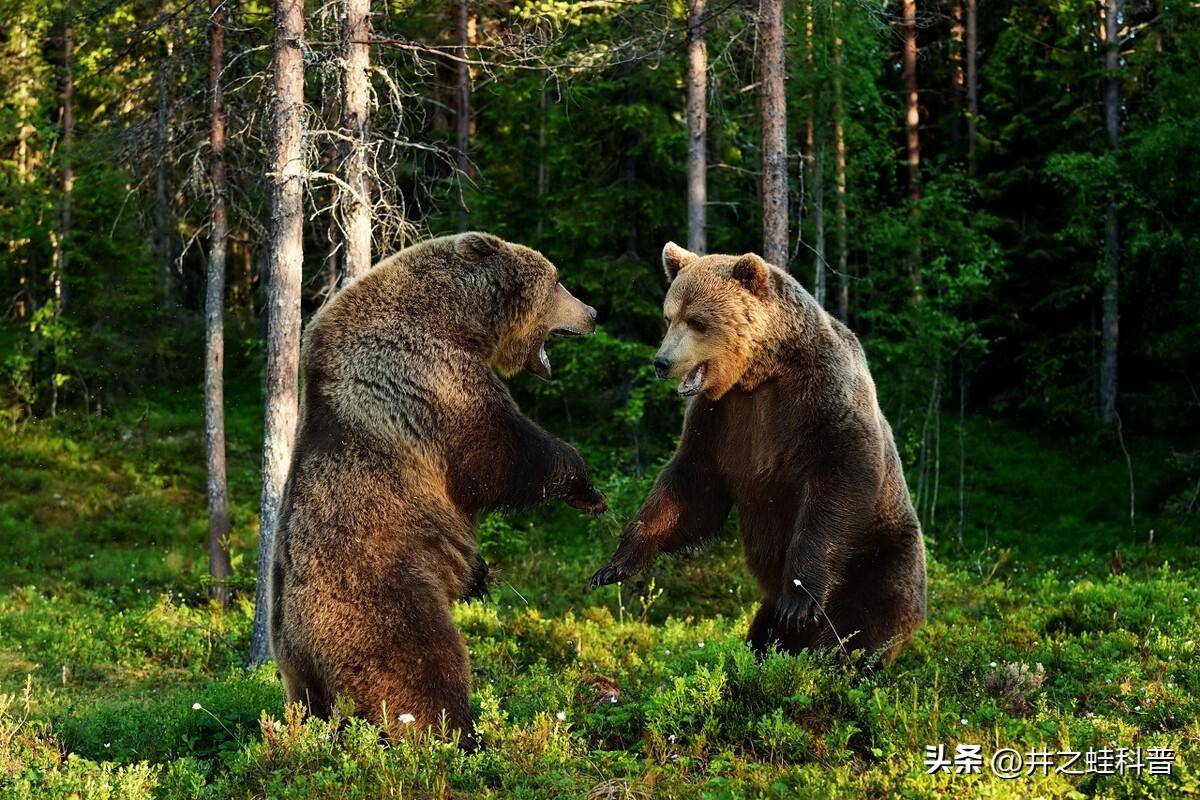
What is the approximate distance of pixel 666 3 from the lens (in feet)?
53.3

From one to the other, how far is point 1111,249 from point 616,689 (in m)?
21.7

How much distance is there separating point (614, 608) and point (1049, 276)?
1871cm

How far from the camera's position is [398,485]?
17.7 ft

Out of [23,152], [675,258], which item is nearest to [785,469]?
[675,258]

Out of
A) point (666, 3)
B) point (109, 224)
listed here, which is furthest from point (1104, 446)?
point (109, 224)

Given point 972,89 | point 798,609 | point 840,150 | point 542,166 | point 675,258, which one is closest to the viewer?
point 798,609

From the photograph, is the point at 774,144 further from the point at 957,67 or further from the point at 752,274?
the point at 957,67

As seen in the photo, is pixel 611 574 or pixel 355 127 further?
pixel 355 127

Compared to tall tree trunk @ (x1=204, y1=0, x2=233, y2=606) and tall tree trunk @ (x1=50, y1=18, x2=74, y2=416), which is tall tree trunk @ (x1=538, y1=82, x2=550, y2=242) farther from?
tall tree trunk @ (x1=50, y1=18, x2=74, y2=416)

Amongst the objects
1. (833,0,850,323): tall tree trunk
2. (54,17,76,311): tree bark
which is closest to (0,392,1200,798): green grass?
(54,17,76,311): tree bark

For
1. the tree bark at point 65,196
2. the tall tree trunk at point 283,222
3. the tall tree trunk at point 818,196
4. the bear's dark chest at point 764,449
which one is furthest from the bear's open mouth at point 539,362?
the tree bark at point 65,196

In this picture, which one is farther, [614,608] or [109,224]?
[109,224]

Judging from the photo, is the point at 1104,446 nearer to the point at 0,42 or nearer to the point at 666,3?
the point at 666,3

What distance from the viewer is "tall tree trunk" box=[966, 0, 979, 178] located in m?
28.6
